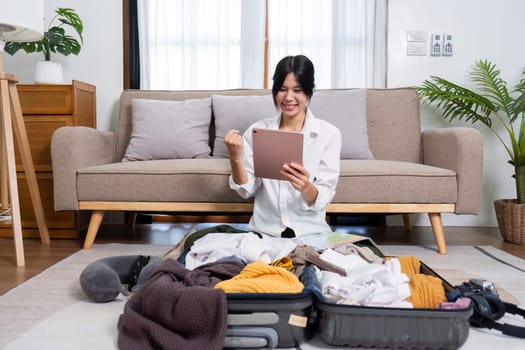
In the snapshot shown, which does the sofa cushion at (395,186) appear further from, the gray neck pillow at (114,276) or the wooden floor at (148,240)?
the gray neck pillow at (114,276)

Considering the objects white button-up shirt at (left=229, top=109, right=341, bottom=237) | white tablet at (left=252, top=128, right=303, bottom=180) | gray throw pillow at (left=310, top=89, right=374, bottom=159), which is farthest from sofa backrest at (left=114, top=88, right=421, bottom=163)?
white tablet at (left=252, top=128, right=303, bottom=180)

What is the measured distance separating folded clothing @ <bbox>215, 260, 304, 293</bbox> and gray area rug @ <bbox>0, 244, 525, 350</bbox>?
158 millimetres

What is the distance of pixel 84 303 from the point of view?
1.54 metres

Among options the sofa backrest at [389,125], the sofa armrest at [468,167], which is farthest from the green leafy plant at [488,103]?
the sofa armrest at [468,167]

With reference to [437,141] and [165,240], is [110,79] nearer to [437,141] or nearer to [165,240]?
[165,240]

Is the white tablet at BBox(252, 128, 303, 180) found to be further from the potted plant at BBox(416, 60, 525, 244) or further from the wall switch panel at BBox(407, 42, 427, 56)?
the wall switch panel at BBox(407, 42, 427, 56)

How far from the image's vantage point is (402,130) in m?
2.81

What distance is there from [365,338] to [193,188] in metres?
1.27

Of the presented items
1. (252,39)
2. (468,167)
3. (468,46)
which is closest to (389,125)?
(468,167)

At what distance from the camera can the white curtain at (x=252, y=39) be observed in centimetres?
316

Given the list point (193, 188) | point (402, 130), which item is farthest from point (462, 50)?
point (193, 188)

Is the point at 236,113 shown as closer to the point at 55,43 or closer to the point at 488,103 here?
the point at 55,43

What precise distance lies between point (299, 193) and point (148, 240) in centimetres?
117

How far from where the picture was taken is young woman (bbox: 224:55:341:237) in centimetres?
171
